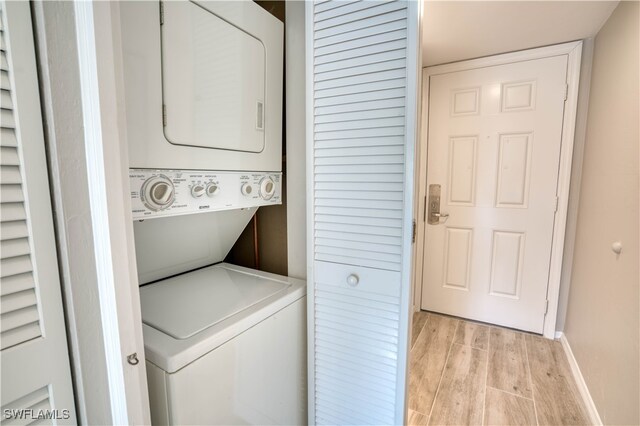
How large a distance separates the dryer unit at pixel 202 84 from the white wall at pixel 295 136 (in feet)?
0.19

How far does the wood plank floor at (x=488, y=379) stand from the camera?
67.0 inches

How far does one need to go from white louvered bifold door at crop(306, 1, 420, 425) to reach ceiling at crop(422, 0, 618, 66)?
3.36ft

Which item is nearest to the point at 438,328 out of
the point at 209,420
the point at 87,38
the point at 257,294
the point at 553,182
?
the point at 553,182

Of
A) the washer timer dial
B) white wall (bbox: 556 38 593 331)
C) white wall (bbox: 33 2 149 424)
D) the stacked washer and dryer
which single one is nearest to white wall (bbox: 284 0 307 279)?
the stacked washer and dryer

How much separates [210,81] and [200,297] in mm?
811

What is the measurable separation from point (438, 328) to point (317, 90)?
7.82 feet

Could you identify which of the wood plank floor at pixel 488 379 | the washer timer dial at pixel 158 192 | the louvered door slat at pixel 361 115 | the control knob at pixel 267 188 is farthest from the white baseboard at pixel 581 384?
the washer timer dial at pixel 158 192

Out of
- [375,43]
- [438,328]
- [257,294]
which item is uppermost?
[375,43]

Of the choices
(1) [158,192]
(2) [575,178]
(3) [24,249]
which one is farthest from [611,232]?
(3) [24,249]

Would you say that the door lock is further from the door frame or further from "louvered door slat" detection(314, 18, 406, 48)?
"louvered door slat" detection(314, 18, 406, 48)

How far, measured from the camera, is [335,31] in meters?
1.09

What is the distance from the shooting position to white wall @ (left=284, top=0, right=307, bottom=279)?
1296mm

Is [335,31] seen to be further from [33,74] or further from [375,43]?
[33,74]

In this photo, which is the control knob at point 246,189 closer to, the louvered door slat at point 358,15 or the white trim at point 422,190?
the louvered door slat at point 358,15
